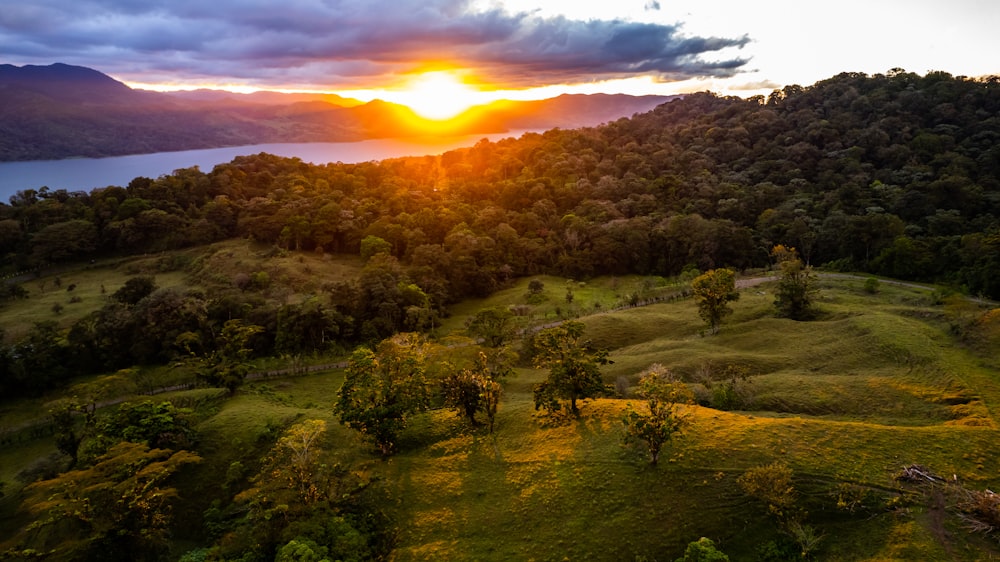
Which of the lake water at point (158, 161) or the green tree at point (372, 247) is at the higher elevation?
the lake water at point (158, 161)

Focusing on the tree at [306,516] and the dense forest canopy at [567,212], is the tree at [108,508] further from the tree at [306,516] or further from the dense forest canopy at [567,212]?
the dense forest canopy at [567,212]

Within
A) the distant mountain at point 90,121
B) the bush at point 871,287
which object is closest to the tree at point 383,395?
the bush at point 871,287

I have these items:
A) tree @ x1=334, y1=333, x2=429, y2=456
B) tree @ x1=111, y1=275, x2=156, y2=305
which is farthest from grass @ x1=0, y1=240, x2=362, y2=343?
tree @ x1=334, y1=333, x2=429, y2=456

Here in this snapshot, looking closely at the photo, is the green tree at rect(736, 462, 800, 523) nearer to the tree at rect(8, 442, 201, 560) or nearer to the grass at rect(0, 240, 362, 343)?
the tree at rect(8, 442, 201, 560)

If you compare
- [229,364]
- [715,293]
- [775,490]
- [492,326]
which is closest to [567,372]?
[775,490]

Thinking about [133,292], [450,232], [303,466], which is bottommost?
[303,466]

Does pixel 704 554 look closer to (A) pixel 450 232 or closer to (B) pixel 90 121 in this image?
(A) pixel 450 232
